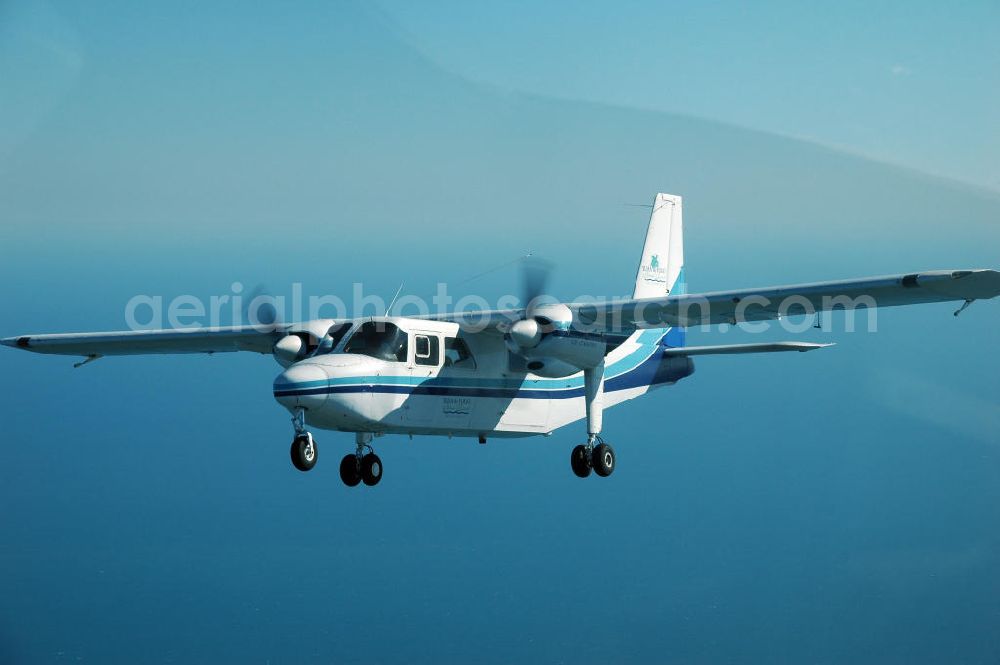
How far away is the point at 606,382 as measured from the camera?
27969 mm

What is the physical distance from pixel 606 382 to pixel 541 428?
1.94m

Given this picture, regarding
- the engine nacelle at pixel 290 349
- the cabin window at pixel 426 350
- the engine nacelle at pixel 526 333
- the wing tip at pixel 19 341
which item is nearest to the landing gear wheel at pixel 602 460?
the engine nacelle at pixel 526 333

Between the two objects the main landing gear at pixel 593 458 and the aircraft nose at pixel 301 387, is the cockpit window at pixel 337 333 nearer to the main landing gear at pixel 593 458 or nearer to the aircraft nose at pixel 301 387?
Answer: the aircraft nose at pixel 301 387

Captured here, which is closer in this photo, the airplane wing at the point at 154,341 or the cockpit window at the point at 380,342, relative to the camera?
the cockpit window at the point at 380,342

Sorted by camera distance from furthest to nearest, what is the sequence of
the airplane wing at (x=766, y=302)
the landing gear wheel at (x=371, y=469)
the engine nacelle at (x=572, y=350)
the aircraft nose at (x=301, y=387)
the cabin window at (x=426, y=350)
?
1. the landing gear wheel at (x=371, y=469)
2. the engine nacelle at (x=572, y=350)
3. the cabin window at (x=426, y=350)
4. the aircraft nose at (x=301, y=387)
5. the airplane wing at (x=766, y=302)

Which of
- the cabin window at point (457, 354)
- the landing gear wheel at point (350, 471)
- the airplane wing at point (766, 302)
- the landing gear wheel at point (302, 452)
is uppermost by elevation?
the airplane wing at point (766, 302)

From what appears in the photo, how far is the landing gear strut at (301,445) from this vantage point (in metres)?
23.2

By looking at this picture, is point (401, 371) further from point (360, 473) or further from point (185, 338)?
point (185, 338)

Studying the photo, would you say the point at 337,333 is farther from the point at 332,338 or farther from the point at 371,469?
the point at 371,469

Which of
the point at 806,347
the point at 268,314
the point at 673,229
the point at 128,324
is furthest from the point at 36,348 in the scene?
the point at 806,347

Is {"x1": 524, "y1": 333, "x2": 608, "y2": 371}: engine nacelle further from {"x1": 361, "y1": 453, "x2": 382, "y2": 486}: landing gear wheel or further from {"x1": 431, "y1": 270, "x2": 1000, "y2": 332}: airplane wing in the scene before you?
{"x1": 361, "y1": 453, "x2": 382, "y2": 486}: landing gear wheel

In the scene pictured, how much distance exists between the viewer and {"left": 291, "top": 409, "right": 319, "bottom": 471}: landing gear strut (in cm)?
2319

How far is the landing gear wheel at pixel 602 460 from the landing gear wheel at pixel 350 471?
4.76 meters

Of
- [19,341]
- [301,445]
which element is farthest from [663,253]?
[19,341]
